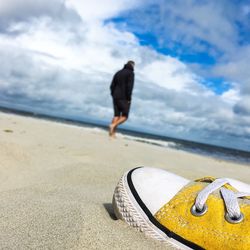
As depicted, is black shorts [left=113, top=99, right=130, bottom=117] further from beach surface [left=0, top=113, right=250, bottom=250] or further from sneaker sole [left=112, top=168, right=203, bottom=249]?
sneaker sole [left=112, top=168, right=203, bottom=249]

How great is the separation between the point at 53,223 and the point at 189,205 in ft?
2.00

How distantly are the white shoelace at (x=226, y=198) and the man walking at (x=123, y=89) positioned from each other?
5.53 meters

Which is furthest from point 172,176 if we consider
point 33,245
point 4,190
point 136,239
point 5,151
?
point 5,151

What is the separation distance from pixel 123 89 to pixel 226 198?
5745 mm

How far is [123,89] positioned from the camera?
7.06m

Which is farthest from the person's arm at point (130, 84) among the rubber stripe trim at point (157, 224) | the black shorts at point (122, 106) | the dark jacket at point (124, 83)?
the rubber stripe trim at point (157, 224)

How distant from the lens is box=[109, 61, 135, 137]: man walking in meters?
7.00

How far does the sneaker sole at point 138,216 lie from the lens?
1.35 meters

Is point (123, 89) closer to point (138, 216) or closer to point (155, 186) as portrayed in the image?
point (155, 186)

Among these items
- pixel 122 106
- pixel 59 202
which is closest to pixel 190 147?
pixel 122 106

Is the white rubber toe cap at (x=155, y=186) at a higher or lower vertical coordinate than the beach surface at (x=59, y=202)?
higher

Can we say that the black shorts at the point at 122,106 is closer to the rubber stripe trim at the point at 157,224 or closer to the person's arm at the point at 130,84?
the person's arm at the point at 130,84

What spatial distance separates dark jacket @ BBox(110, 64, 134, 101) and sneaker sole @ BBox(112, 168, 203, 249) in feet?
17.8

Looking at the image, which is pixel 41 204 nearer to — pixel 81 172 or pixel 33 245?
pixel 33 245
